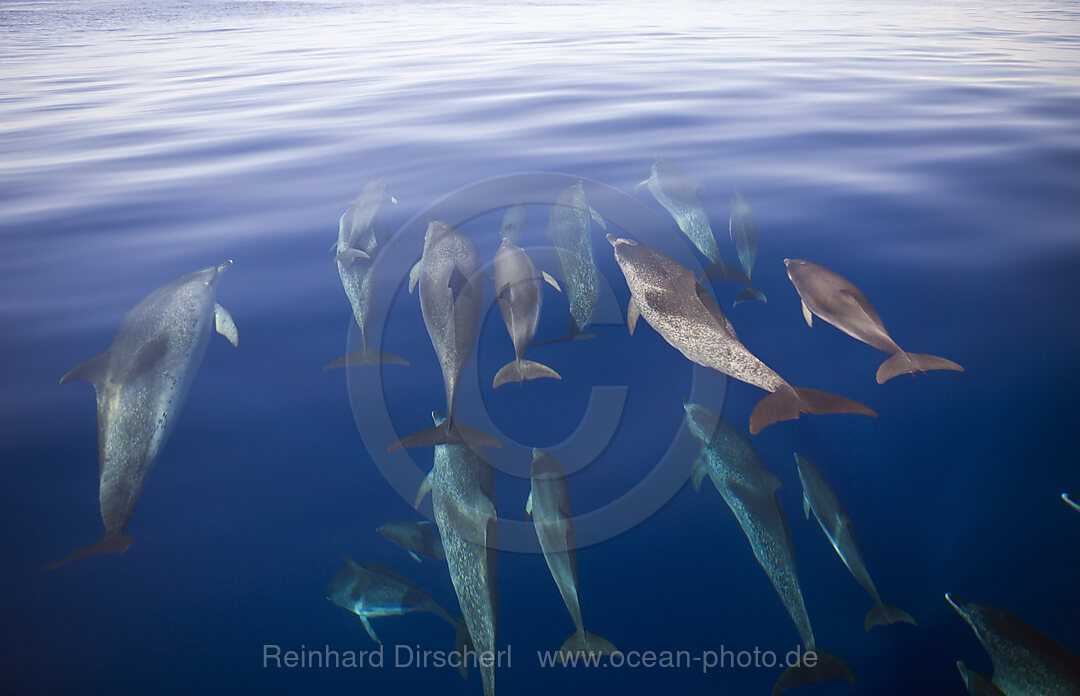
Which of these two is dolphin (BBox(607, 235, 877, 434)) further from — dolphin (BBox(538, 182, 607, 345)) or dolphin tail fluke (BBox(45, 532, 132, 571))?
dolphin tail fluke (BBox(45, 532, 132, 571))

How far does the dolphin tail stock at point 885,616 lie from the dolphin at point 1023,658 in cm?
31

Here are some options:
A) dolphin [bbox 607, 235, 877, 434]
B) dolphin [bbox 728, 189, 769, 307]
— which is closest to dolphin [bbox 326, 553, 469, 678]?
dolphin [bbox 607, 235, 877, 434]

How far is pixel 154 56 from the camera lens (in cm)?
1822

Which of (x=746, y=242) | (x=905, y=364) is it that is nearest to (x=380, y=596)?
(x=905, y=364)

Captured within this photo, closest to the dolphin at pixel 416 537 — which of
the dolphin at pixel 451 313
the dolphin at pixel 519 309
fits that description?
the dolphin at pixel 451 313

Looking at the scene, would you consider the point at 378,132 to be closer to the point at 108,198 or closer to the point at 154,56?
the point at 108,198

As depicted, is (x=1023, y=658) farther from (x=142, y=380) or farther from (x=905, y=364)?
(x=142, y=380)

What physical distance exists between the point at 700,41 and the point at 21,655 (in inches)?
854

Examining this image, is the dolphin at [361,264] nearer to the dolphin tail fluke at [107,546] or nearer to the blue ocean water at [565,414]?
the blue ocean water at [565,414]

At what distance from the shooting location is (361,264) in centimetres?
501

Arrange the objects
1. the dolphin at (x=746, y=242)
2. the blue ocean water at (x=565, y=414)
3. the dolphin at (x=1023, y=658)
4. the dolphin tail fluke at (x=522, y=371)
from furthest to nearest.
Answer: the dolphin at (x=746, y=242), the dolphin tail fluke at (x=522, y=371), the blue ocean water at (x=565, y=414), the dolphin at (x=1023, y=658)

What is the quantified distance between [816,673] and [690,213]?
376cm

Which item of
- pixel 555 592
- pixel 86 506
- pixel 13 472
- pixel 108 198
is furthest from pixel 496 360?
pixel 108 198

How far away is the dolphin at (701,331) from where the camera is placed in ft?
11.1
